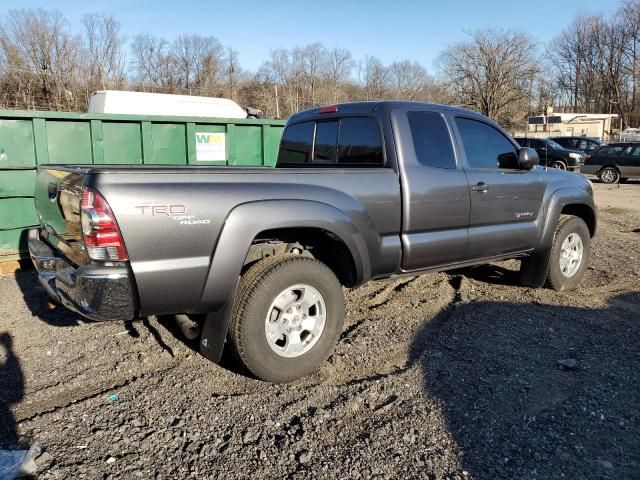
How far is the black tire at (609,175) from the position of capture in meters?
20.5

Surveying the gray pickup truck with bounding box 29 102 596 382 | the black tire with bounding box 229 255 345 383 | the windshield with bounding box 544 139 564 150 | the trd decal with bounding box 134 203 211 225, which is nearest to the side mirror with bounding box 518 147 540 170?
the gray pickup truck with bounding box 29 102 596 382

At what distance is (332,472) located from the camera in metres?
2.63

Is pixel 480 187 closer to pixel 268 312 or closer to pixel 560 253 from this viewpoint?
pixel 560 253

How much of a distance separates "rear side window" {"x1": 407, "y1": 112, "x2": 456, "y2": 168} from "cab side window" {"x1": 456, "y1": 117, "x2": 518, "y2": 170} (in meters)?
0.24

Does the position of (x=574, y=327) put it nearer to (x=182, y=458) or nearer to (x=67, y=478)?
(x=182, y=458)

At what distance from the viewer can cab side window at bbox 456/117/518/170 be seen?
15.4ft

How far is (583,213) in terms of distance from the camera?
5.98m

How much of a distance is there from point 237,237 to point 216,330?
63 centimetres

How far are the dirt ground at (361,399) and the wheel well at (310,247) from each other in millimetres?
674

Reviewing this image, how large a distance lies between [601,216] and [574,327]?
8.28 m

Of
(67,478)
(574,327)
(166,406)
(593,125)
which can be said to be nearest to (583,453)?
(574,327)

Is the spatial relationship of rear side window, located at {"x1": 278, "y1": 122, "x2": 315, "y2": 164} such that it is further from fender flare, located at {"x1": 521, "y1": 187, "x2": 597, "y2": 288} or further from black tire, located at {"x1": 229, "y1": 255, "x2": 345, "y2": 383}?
fender flare, located at {"x1": 521, "y1": 187, "x2": 597, "y2": 288}

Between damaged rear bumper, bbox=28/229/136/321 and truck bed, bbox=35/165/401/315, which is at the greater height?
truck bed, bbox=35/165/401/315

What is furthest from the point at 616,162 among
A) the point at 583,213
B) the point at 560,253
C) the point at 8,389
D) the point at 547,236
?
the point at 8,389
